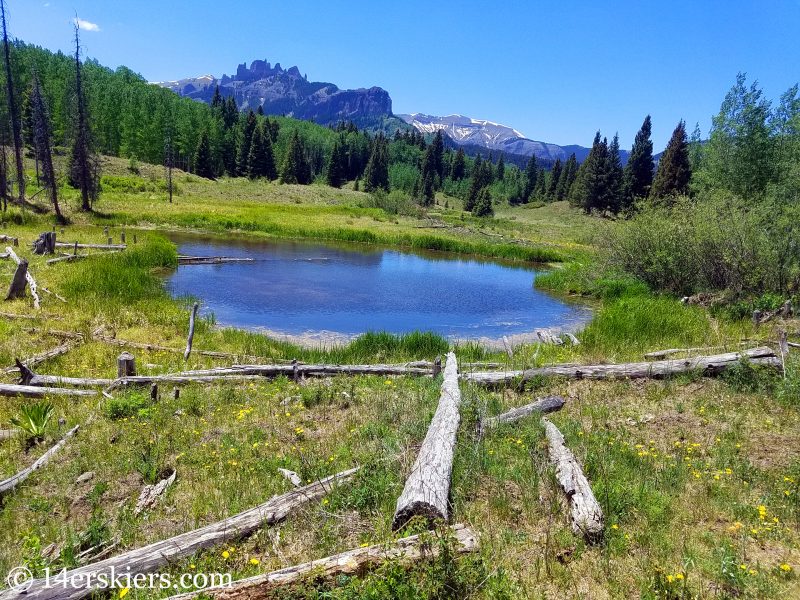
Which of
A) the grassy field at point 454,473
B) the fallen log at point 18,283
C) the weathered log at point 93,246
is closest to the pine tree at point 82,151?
the weathered log at point 93,246

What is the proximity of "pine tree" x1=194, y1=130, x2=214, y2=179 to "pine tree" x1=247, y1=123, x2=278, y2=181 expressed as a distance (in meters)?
10.8

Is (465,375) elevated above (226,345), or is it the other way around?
(465,375)

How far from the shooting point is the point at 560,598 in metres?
4.25

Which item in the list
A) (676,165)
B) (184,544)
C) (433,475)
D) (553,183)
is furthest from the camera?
(553,183)

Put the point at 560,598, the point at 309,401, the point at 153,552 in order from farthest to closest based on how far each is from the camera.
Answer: the point at 309,401, the point at 153,552, the point at 560,598

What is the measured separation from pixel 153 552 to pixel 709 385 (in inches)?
420

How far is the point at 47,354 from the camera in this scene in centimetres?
1136

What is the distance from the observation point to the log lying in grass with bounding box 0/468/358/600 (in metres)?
4.13

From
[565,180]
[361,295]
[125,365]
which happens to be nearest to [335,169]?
[565,180]

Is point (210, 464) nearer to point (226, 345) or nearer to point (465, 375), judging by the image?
point (465, 375)

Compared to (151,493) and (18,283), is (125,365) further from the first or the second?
(18,283)

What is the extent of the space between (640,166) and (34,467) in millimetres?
88608

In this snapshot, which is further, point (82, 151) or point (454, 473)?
point (82, 151)

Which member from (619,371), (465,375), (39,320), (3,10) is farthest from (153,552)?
(3,10)
